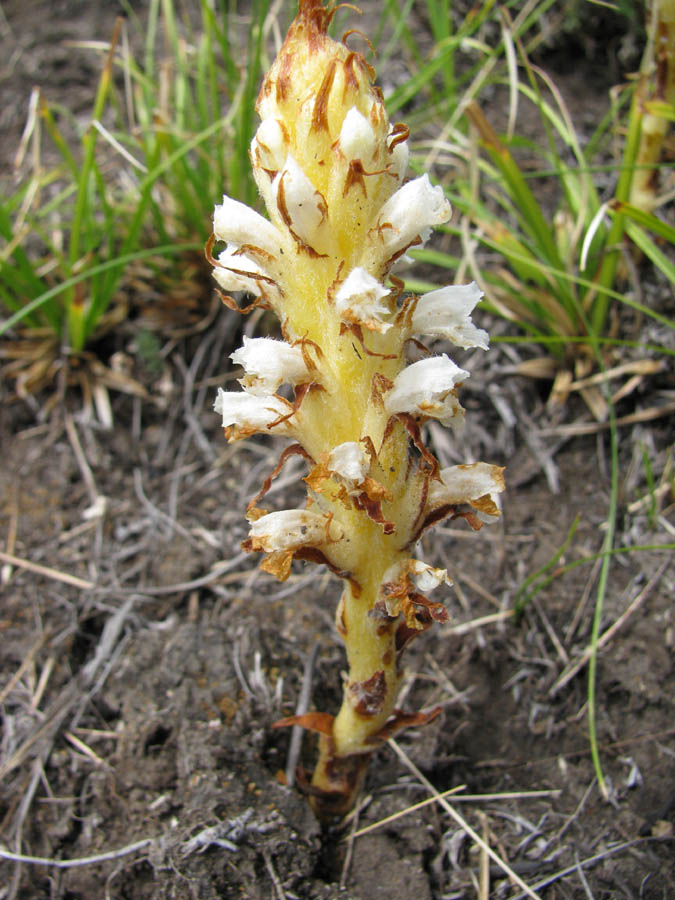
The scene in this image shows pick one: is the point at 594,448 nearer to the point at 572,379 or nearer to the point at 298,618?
the point at 572,379

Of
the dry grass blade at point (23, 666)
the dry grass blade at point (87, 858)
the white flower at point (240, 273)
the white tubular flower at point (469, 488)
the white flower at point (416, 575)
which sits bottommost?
the dry grass blade at point (87, 858)

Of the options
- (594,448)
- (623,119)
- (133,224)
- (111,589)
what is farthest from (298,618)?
(623,119)

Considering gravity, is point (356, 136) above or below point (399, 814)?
above

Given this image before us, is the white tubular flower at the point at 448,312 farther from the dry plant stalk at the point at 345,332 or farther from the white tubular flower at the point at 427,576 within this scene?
the white tubular flower at the point at 427,576

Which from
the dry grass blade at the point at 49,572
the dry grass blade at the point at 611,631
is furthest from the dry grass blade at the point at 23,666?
the dry grass blade at the point at 611,631

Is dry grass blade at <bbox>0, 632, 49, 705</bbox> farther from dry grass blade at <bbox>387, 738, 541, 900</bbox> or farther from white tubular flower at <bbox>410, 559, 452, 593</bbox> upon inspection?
white tubular flower at <bbox>410, 559, 452, 593</bbox>

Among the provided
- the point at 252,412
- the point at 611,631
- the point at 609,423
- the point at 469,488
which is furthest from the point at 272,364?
the point at 609,423

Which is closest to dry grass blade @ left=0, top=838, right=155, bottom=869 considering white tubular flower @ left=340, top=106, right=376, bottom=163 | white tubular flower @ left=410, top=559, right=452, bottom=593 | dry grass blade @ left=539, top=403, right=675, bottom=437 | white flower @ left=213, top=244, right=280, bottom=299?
white tubular flower @ left=410, top=559, right=452, bottom=593

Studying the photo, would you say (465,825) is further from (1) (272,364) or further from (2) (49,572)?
(2) (49,572)
